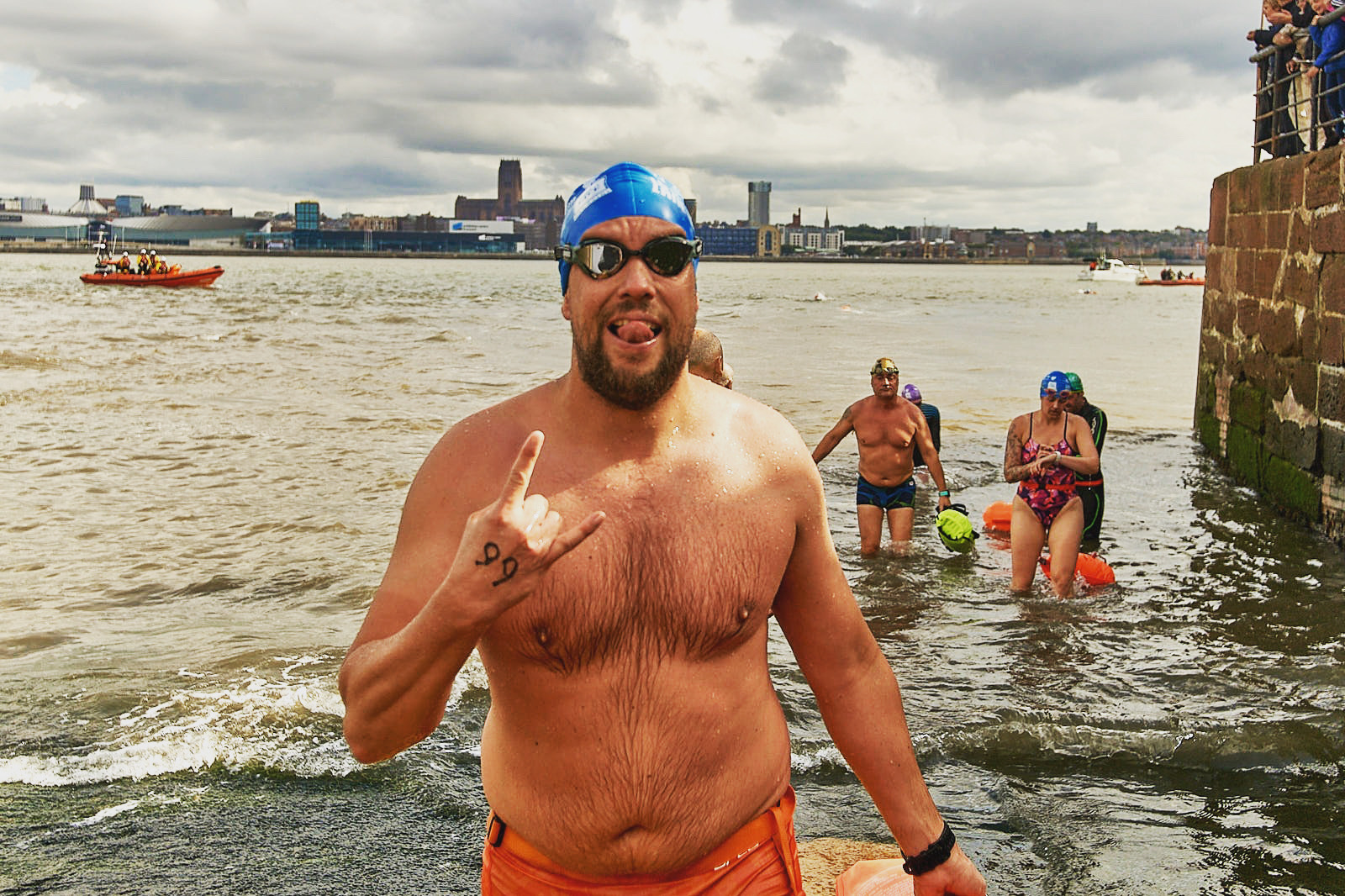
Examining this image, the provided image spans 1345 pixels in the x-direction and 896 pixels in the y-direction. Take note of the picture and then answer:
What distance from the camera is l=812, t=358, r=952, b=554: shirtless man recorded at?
1026 centimetres

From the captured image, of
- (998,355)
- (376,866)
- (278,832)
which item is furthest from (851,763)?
(998,355)

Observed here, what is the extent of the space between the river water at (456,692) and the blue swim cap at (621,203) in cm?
305

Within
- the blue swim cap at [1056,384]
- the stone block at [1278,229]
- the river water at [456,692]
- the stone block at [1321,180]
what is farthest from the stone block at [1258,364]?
the blue swim cap at [1056,384]

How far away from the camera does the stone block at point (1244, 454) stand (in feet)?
41.1

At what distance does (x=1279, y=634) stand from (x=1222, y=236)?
813cm

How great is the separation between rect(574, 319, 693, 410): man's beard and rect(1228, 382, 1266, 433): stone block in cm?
1135

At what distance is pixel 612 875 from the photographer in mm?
2357

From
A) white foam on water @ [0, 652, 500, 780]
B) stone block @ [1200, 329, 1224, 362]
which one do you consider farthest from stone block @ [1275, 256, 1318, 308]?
white foam on water @ [0, 652, 500, 780]

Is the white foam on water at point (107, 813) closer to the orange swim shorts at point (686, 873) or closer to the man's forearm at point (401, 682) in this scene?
the orange swim shorts at point (686, 873)

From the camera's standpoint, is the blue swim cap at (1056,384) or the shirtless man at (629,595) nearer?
the shirtless man at (629,595)

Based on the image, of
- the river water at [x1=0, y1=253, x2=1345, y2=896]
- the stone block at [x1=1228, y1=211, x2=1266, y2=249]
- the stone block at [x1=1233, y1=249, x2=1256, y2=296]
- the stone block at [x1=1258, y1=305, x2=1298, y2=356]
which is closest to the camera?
the river water at [x1=0, y1=253, x2=1345, y2=896]

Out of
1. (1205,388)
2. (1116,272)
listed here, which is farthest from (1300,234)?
(1116,272)

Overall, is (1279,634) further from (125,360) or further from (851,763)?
(125,360)

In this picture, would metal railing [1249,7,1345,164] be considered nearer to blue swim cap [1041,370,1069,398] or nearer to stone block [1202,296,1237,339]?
stone block [1202,296,1237,339]
